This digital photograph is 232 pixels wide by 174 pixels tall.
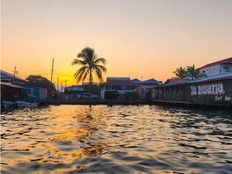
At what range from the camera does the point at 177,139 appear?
516 inches

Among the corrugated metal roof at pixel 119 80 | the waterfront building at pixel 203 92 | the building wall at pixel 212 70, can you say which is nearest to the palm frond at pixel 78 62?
the waterfront building at pixel 203 92

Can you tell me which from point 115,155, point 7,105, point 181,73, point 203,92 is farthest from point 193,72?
point 115,155

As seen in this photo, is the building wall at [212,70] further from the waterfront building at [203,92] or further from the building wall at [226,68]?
the waterfront building at [203,92]

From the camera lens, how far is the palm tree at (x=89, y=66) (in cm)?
6425

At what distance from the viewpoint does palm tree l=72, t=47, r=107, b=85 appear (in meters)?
64.2

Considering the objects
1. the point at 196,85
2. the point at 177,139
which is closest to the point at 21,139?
the point at 177,139

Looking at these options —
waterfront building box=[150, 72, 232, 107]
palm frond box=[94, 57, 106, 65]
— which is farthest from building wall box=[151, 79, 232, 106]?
palm frond box=[94, 57, 106, 65]

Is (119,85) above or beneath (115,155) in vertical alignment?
above

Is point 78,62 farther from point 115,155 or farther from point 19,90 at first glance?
point 115,155

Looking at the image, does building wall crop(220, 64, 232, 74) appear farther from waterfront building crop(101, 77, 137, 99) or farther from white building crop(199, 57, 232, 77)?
waterfront building crop(101, 77, 137, 99)

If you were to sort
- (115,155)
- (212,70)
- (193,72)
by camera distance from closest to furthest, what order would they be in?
(115,155) → (212,70) → (193,72)

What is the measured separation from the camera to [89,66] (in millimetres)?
64500

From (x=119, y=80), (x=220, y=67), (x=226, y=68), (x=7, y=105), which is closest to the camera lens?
(x=7, y=105)

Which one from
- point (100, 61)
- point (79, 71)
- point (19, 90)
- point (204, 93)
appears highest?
point (100, 61)
